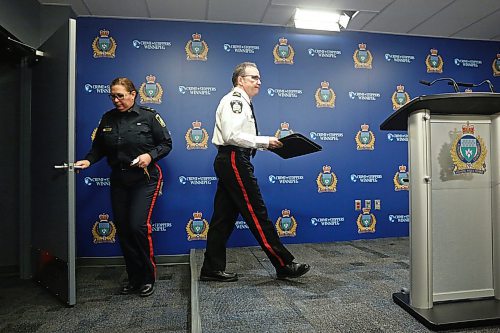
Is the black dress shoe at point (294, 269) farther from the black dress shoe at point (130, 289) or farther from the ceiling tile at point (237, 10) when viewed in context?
the ceiling tile at point (237, 10)

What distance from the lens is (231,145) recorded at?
216 centimetres

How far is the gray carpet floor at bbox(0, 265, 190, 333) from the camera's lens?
75.9 inches

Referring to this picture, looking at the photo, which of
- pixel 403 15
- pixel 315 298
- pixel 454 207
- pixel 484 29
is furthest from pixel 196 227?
pixel 484 29

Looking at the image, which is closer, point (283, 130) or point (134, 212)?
point (134, 212)

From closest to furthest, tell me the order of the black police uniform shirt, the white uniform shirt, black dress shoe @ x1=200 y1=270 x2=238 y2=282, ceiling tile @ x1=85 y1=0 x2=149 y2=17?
the white uniform shirt < black dress shoe @ x1=200 y1=270 x2=238 y2=282 < the black police uniform shirt < ceiling tile @ x1=85 y1=0 x2=149 y2=17

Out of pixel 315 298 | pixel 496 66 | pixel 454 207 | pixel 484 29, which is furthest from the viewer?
pixel 496 66

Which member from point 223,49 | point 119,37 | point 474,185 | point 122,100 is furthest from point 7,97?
point 474,185

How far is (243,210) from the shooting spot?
2143 millimetres

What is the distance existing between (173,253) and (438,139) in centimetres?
249

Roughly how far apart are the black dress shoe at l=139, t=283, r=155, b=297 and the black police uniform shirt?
32.9 inches

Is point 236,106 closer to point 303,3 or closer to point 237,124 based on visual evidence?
point 237,124

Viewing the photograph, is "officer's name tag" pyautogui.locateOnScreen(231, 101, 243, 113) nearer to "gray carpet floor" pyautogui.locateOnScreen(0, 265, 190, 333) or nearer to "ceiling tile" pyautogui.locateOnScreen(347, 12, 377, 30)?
"gray carpet floor" pyautogui.locateOnScreen(0, 265, 190, 333)

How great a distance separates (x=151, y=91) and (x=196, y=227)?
136cm

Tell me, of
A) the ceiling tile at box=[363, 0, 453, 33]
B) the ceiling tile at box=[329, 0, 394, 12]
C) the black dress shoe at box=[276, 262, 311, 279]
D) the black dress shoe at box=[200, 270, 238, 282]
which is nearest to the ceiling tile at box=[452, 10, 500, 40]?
the ceiling tile at box=[363, 0, 453, 33]
